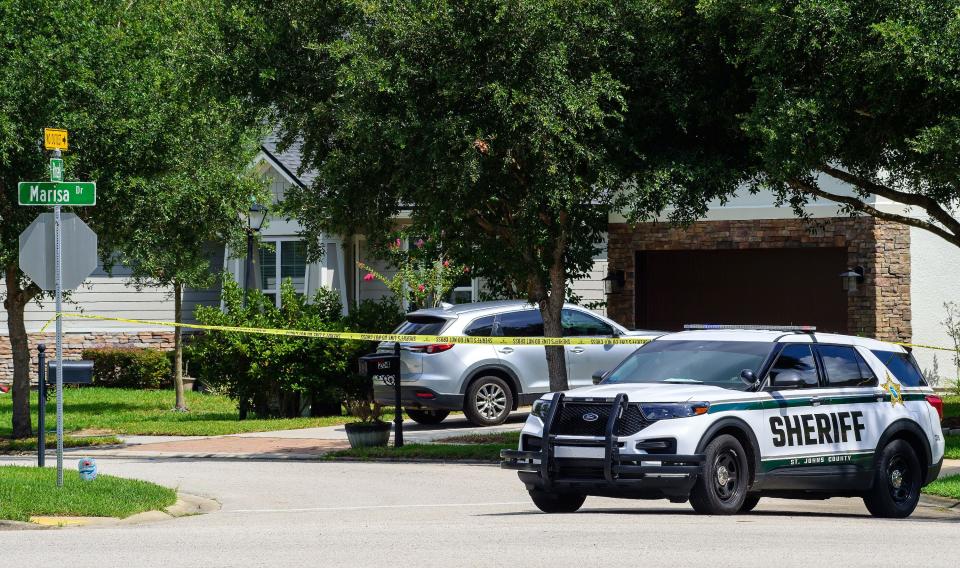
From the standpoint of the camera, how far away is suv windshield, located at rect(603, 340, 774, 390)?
11883mm

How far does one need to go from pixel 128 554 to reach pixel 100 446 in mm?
11126

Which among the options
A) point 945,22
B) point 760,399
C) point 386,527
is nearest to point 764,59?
point 945,22

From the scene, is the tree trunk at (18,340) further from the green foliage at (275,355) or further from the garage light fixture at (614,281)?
the garage light fixture at (614,281)

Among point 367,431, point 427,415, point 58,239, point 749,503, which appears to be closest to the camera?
point 749,503

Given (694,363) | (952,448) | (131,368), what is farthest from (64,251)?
(131,368)

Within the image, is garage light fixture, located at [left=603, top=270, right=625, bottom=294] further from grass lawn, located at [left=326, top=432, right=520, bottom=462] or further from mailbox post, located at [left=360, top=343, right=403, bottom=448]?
grass lawn, located at [left=326, top=432, right=520, bottom=462]

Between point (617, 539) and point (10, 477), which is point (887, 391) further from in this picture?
point (10, 477)

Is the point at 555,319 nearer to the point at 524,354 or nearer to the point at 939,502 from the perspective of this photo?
the point at 524,354

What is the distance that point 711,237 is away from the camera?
91.8ft

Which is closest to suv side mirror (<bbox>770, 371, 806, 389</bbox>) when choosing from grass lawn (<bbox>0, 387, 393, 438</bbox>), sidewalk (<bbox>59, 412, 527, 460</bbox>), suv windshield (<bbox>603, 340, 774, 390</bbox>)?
suv windshield (<bbox>603, 340, 774, 390</bbox>)

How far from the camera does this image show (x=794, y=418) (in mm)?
11836

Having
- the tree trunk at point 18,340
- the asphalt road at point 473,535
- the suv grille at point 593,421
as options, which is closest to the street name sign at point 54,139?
the asphalt road at point 473,535

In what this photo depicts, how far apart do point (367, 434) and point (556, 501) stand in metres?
6.83

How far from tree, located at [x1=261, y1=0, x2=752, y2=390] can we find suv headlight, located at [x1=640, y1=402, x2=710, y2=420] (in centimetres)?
550
